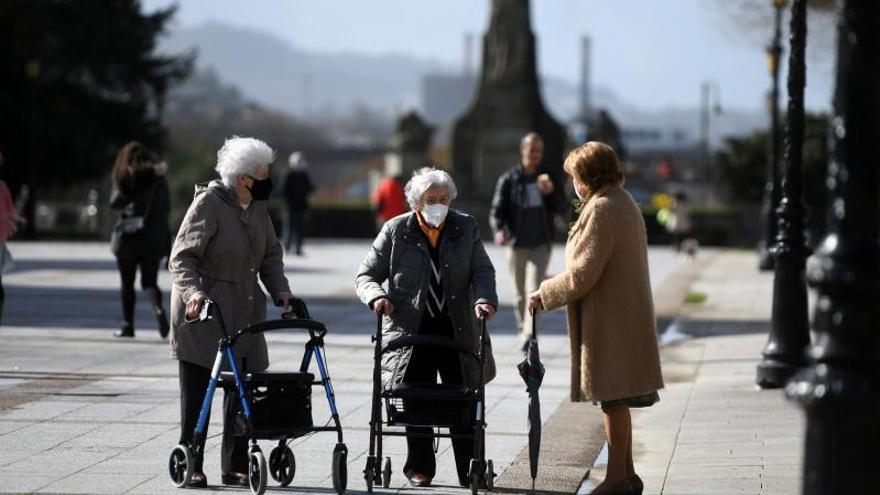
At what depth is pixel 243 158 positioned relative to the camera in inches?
346

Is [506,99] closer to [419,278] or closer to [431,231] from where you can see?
[431,231]

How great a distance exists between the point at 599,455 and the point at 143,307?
36.1 ft

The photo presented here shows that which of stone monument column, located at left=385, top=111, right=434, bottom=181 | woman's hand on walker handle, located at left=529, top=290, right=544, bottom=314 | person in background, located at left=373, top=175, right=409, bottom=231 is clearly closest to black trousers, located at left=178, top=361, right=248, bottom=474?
woman's hand on walker handle, located at left=529, top=290, right=544, bottom=314

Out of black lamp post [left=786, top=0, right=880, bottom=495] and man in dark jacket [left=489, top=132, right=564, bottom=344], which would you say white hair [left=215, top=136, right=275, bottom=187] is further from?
man in dark jacket [left=489, top=132, right=564, bottom=344]

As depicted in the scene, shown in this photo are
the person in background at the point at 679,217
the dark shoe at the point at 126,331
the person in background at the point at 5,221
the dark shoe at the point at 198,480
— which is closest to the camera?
the dark shoe at the point at 198,480

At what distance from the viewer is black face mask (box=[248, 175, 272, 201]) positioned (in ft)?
29.1

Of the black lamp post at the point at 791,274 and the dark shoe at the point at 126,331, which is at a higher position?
the black lamp post at the point at 791,274

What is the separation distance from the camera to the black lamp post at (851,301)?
495cm

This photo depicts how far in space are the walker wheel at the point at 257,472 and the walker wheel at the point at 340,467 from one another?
0.32 meters

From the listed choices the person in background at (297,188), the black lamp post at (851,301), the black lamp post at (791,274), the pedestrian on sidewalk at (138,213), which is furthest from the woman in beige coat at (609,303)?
the person in background at (297,188)

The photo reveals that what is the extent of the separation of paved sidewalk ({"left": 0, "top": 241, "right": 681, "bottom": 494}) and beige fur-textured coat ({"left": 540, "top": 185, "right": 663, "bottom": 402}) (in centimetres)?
82

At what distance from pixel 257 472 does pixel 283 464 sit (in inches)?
16.3

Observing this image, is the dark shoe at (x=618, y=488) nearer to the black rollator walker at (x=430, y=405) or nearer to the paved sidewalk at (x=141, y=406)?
the paved sidewalk at (x=141, y=406)

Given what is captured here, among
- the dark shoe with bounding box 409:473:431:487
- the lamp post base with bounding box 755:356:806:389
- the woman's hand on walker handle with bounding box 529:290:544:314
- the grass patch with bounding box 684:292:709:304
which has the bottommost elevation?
the grass patch with bounding box 684:292:709:304
